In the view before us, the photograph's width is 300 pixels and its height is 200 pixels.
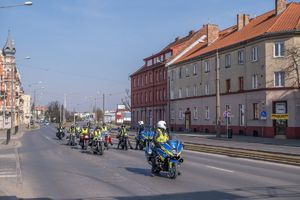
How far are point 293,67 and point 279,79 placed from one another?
6.03ft

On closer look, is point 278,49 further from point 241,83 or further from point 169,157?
point 169,157

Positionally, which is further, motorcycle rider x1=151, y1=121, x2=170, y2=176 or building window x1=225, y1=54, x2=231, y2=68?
building window x1=225, y1=54, x2=231, y2=68

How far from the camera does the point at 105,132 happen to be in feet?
93.0

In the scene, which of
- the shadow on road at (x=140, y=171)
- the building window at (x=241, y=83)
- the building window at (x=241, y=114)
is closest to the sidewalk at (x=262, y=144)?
the shadow on road at (x=140, y=171)

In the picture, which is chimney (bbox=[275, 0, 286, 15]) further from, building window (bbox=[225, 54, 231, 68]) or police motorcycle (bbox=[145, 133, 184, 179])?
police motorcycle (bbox=[145, 133, 184, 179])

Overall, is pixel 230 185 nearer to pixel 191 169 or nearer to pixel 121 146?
pixel 191 169

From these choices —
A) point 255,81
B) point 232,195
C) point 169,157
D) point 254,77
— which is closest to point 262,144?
point 255,81

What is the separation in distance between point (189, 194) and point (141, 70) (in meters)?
79.0

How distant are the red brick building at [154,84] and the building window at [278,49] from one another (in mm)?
28692

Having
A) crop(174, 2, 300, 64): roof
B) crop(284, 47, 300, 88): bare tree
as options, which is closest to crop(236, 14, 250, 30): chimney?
crop(174, 2, 300, 64): roof

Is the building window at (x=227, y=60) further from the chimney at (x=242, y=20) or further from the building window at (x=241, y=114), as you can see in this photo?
the chimney at (x=242, y=20)

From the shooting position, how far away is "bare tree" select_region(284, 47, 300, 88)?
147ft

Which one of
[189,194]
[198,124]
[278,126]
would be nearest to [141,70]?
Result: [198,124]

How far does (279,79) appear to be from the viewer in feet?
153
